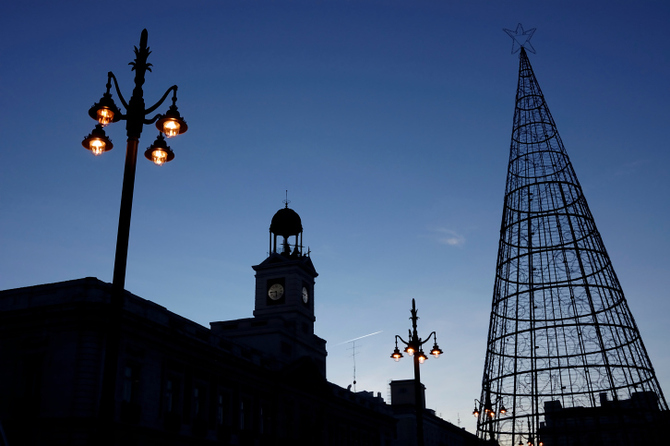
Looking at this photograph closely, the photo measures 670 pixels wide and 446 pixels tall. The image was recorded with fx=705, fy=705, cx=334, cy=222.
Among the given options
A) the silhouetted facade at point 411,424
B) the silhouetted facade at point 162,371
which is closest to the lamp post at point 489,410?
the silhouetted facade at point 162,371

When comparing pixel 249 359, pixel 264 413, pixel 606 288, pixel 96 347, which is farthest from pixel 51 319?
pixel 606 288

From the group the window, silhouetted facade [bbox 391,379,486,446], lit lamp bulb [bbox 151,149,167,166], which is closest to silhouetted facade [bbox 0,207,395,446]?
the window

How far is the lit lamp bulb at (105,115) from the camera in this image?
1200 centimetres

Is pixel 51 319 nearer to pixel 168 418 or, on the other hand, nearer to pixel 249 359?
pixel 168 418

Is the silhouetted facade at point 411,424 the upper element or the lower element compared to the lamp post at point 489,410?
upper

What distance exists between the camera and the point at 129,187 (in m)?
11.6

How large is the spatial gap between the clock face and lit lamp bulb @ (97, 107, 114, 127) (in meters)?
50.5

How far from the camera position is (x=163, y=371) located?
133 ft

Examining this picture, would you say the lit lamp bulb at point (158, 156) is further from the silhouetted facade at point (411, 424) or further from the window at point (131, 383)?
the silhouetted facade at point (411, 424)

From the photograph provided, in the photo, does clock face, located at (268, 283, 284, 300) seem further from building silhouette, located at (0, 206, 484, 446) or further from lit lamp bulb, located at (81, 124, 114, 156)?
lit lamp bulb, located at (81, 124, 114, 156)

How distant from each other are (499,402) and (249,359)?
73.6 ft

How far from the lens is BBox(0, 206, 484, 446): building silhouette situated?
114 feet

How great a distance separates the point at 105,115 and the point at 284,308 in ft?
165

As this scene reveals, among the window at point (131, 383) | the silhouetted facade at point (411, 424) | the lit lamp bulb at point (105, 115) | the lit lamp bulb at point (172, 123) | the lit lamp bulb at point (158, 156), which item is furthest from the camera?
the silhouetted facade at point (411, 424)
